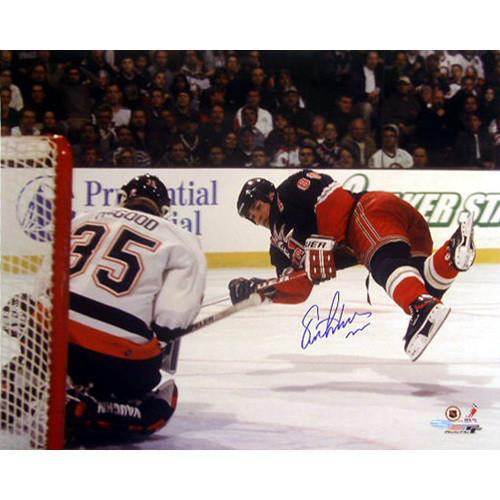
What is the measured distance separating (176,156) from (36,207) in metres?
0.56

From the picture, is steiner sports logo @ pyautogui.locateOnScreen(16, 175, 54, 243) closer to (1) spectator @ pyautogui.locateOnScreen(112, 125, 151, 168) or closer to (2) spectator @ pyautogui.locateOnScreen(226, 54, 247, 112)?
(1) spectator @ pyautogui.locateOnScreen(112, 125, 151, 168)

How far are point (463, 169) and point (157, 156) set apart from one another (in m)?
1.20

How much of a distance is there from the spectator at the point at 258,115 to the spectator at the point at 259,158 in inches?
2.3

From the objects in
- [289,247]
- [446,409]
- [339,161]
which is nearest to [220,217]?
[289,247]

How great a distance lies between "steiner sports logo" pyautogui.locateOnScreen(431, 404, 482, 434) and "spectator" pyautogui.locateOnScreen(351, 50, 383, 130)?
4.08 feet

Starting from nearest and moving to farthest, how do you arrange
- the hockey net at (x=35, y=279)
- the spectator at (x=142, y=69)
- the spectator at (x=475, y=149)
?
1. the hockey net at (x=35, y=279)
2. the spectator at (x=142, y=69)
3. the spectator at (x=475, y=149)

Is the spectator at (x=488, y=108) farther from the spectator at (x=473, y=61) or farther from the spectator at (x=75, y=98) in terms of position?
the spectator at (x=75, y=98)

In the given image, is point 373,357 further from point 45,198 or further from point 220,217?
point 45,198

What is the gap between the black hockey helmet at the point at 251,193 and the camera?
10.6ft

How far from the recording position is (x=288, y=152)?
324 centimetres

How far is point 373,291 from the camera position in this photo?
3264 millimetres

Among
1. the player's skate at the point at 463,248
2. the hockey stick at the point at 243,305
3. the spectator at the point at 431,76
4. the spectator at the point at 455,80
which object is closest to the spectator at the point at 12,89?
the hockey stick at the point at 243,305

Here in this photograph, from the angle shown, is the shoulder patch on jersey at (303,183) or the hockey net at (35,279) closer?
the hockey net at (35,279)
